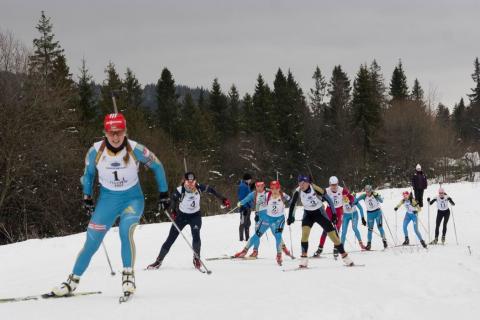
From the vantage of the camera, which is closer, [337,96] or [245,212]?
[245,212]

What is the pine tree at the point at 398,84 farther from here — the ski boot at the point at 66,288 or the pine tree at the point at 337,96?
the ski boot at the point at 66,288

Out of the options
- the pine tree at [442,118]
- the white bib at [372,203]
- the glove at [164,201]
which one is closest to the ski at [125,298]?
the glove at [164,201]

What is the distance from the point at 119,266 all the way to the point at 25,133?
55.8 ft

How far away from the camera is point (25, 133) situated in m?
25.6

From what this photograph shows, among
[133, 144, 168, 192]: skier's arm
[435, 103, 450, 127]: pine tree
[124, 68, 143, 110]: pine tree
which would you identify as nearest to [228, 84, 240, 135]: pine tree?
[124, 68, 143, 110]: pine tree

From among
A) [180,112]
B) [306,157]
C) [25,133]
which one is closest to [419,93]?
[306,157]

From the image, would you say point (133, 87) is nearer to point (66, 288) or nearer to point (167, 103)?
point (167, 103)

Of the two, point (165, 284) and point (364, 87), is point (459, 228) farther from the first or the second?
point (364, 87)

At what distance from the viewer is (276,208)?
12.0m

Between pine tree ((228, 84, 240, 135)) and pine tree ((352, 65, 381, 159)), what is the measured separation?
17.9 metres

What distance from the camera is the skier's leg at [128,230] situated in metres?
5.85

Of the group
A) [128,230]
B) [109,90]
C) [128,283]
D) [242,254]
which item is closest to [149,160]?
[128,230]

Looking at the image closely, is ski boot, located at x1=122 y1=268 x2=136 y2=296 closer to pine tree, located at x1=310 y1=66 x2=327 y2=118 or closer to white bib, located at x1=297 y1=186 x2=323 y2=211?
white bib, located at x1=297 y1=186 x2=323 y2=211

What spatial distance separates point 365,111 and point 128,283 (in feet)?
195
